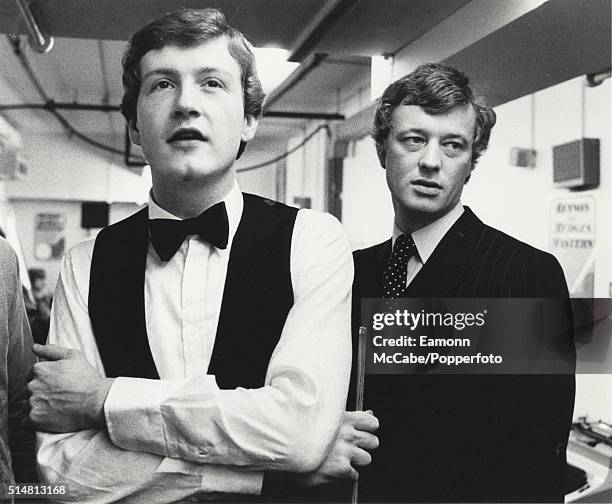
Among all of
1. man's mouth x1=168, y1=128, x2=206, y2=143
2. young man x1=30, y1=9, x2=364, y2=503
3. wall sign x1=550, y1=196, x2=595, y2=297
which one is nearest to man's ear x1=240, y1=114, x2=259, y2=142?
young man x1=30, y1=9, x2=364, y2=503

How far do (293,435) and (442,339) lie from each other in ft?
1.51

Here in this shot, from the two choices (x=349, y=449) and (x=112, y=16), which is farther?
(x=112, y=16)

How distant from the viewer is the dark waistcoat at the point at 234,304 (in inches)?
47.6

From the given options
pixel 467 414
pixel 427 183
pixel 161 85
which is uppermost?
pixel 161 85

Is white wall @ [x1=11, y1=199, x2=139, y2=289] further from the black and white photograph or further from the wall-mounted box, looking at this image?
the wall-mounted box

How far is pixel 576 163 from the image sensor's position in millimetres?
1439

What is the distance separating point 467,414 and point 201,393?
59 cm

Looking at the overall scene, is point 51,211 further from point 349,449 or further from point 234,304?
point 349,449

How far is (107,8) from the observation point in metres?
1.35

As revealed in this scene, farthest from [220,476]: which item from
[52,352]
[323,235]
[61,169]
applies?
[61,169]

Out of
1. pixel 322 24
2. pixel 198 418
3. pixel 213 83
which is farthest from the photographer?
pixel 322 24

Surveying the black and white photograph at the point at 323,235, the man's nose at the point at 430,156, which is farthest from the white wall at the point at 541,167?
the man's nose at the point at 430,156

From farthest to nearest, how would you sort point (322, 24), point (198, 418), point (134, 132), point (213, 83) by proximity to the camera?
point (322, 24) < point (134, 132) < point (213, 83) < point (198, 418)

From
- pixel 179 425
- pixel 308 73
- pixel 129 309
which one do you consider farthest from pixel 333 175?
pixel 179 425
